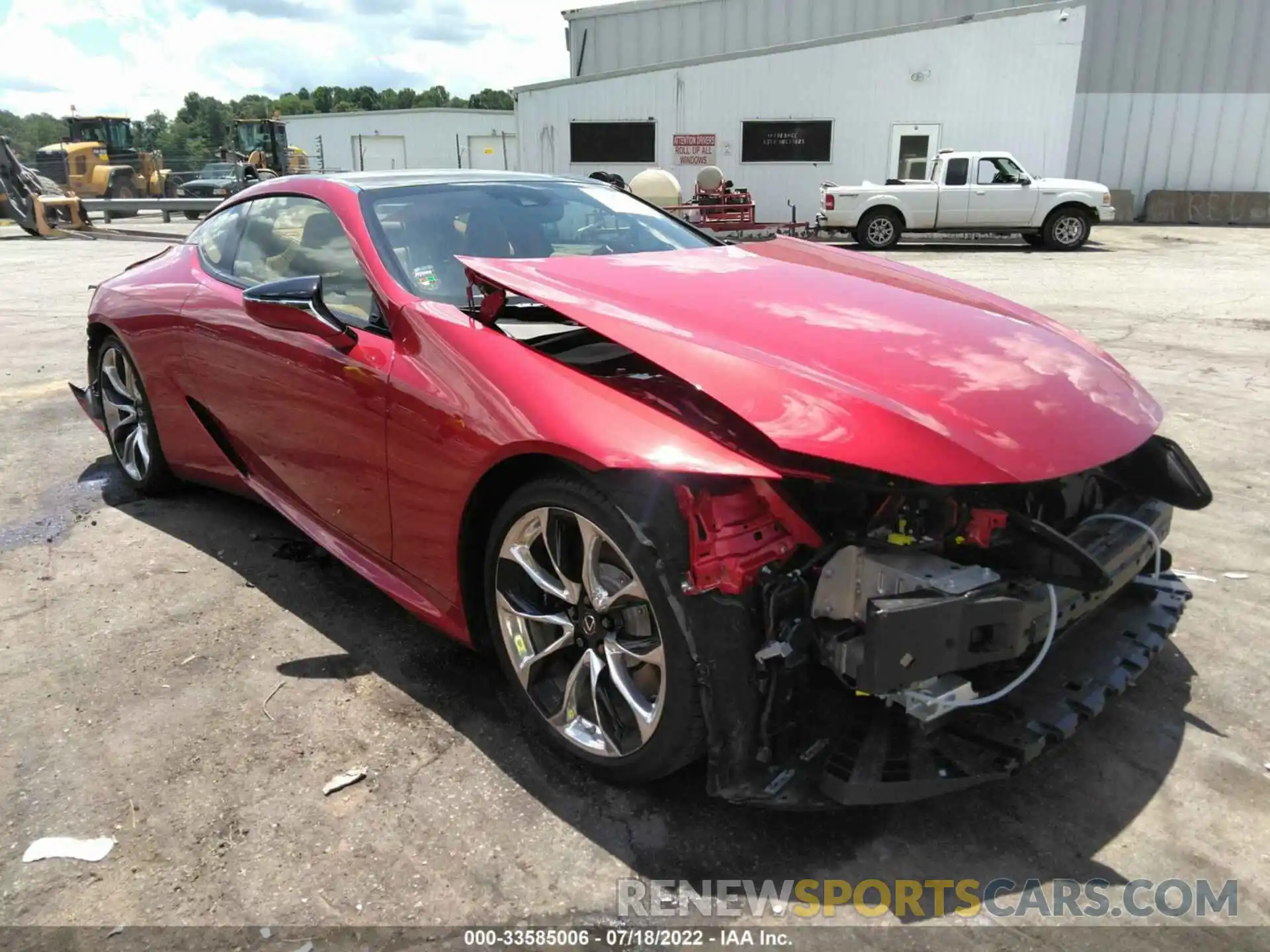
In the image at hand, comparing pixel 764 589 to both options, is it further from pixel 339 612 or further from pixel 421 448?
pixel 339 612

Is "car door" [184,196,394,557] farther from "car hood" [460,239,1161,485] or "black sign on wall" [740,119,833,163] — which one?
"black sign on wall" [740,119,833,163]

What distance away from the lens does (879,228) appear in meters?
17.1

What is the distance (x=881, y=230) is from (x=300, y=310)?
1607cm

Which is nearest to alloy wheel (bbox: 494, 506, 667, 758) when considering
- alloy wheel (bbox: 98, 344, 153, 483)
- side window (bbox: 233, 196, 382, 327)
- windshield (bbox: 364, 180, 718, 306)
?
windshield (bbox: 364, 180, 718, 306)

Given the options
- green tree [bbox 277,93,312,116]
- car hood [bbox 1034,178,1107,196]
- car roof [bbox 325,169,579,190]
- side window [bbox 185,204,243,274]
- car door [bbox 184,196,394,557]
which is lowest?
car door [bbox 184,196,394,557]

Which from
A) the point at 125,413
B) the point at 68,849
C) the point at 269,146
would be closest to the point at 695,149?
the point at 269,146

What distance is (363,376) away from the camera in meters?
2.70

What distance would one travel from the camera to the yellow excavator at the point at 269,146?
96.7ft

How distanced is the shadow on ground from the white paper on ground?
2.61 feet

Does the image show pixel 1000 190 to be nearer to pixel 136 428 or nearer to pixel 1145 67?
pixel 1145 67

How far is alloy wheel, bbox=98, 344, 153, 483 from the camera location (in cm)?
427

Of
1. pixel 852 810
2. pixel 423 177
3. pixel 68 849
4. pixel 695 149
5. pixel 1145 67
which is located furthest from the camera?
pixel 1145 67

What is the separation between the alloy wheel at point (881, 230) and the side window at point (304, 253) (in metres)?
15.1

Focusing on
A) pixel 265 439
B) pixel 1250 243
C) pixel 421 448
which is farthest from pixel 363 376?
pixel 1250 243
